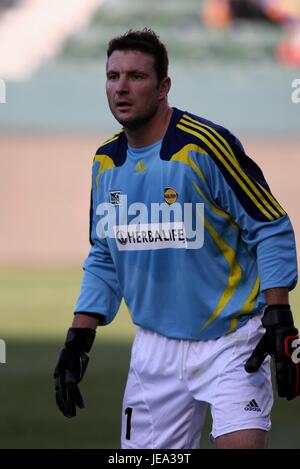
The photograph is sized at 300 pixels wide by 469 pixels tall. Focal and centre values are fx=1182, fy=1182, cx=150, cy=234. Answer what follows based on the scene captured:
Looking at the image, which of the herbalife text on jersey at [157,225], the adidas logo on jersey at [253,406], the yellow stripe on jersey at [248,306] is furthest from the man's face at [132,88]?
the adidas logo on jersey at [253,406]

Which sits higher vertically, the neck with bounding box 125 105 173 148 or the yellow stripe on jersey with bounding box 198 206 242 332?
the neck with bounding box 125 105 173 148

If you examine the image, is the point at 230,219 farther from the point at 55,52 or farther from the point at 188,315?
the point at 55,52

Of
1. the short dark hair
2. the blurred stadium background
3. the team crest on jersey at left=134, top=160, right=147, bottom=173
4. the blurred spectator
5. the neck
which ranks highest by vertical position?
the blurred spectator

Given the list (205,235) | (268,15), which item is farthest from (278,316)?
(268,15)

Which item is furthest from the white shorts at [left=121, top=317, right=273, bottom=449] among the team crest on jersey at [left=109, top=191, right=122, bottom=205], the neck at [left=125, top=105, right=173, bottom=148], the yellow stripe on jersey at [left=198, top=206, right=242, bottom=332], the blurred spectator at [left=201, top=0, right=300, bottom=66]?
the blurred spectator at [left=201, top=0, right=300, bottom=66]

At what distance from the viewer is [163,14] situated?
32.9 meters

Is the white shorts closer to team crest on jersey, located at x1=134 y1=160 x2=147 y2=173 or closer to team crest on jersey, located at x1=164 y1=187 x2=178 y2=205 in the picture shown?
team crest on jersey, located at x1=164 y1=187 x2=178 y2=205

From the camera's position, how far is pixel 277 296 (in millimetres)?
4883

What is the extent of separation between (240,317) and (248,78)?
24555 mm

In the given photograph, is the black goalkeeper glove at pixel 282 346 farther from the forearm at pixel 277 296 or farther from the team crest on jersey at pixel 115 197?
the team crest on jersey at pixel 115 197

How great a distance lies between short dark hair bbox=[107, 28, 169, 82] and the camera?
5.20m

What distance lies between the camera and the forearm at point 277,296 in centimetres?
487

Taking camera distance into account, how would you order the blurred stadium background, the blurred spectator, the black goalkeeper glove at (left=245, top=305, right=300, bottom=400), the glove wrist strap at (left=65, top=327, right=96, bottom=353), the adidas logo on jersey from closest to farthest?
the black goalkeeper glove at (left=245, top=305, right=300, bottom=400)
the adidas logo on jersey
the glove wrist strap at (left=65, top=327, right=96, bottom=353)
the blurred stadium background
the blurred spectator

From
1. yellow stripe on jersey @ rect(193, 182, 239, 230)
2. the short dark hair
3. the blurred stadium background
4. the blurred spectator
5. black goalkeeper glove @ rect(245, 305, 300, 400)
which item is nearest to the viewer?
black goalkeeper glove @ rect(245, 305, 300, 400)
